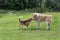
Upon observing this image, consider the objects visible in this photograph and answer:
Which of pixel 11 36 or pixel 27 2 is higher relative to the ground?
pixel 11 36

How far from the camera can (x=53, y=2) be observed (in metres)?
27.7

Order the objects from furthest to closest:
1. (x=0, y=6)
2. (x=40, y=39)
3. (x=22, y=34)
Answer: (x=0, y=6) < (x=22, y=34) < (x=40, y=39)

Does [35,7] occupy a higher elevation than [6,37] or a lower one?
lower

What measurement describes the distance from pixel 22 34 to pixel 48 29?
1.75 metres

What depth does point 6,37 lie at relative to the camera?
1102 centimetres

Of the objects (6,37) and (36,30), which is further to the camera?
(36,30)

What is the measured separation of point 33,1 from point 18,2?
→ 1.55 meters

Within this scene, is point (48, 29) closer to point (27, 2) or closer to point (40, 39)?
point (40, 39)

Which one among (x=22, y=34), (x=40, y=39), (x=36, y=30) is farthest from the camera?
(x=36, y=30)

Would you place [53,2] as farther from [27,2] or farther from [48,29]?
[48,29]

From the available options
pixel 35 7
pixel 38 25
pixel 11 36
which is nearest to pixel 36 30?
pixel 38 25

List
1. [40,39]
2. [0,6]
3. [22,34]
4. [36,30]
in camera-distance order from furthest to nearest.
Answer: [0,6] → [36,30] → [22,34] → [40,39]

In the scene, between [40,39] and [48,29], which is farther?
[48,29]

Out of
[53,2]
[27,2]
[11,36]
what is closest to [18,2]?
[27,2]
